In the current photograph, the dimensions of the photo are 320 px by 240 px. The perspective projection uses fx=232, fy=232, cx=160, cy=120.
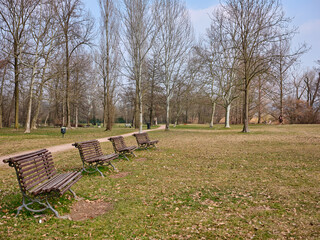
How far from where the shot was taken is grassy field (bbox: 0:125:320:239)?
11.7ft

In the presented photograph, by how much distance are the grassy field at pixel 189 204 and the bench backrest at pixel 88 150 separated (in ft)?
1.80

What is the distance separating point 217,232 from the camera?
3559 mm

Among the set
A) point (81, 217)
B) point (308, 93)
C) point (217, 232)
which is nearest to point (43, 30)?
point (81, 217)

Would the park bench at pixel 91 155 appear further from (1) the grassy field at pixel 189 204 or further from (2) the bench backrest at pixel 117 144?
(2) the bench backrest at pixel 117 144

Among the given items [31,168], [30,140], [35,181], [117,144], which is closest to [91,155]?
[117,144]

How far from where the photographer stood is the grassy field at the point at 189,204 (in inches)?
140

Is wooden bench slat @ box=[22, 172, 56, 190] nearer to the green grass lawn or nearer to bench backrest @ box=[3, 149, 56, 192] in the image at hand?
bench backrest @ box=[3, 149, 56, 192]

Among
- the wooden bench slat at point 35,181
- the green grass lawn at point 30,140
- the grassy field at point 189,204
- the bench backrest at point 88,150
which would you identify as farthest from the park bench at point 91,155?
the green grass lawn at point 30,140

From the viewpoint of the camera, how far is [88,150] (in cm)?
712

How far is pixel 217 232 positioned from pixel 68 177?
308 centimetres

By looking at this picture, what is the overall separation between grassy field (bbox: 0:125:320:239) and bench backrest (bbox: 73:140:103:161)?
0.55 m

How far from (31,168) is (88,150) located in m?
2.93

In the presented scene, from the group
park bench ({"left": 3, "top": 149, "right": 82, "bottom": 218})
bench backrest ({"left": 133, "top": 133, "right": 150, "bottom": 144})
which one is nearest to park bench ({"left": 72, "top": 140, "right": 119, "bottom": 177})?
park bench ({"left": 3, "top": 149, "right": 82, "bottom": 218})

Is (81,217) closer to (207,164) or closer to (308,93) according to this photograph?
(207,164)
